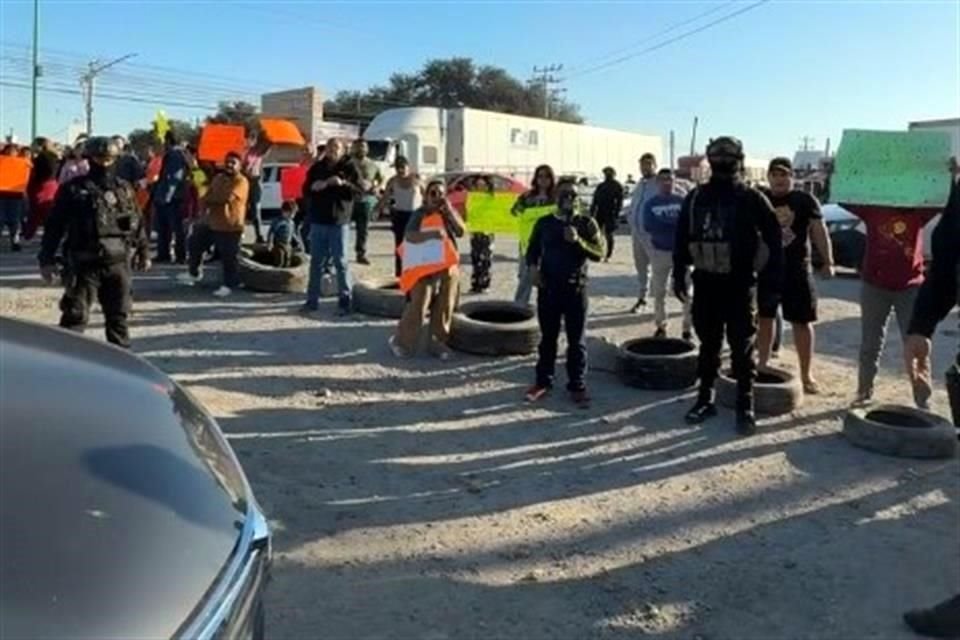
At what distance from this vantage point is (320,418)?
630 cm

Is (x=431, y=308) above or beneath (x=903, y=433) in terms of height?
above

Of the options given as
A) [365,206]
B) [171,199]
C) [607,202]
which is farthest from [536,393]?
[607,202]

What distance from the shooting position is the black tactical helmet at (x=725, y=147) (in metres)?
5.93

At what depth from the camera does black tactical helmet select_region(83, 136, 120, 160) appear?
643 cm

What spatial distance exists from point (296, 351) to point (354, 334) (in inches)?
30.4

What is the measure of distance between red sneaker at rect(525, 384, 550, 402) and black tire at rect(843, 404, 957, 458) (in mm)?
2151

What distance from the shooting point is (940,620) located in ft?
11.5

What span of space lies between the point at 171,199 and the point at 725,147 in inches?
345

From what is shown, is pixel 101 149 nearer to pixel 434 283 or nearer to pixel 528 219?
pixel 434 283

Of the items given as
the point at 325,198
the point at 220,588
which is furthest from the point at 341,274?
the point at 220,588

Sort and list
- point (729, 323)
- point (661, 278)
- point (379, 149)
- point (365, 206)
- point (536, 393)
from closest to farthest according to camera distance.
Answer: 1. point (729, 323)
2. point (536, 393)
3. point (661, 278)
4. point (365, 206)
5. point (379, 149)

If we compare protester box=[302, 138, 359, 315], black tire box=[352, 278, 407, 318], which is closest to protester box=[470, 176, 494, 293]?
black tire box=[352, 278, 407, 318]

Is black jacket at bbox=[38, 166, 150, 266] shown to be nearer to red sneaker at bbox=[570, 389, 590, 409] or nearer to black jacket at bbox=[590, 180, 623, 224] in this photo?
red sneaker at bbox=[570, 389, 590, 409]

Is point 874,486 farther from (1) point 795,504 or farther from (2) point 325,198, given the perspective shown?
(2) point 325,198
